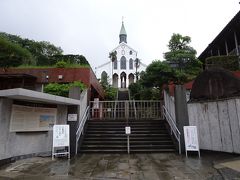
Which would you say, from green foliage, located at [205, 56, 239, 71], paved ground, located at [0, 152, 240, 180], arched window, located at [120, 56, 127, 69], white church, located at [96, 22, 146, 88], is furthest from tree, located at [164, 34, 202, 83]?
arched window, located at [120, 56, 127, 69]

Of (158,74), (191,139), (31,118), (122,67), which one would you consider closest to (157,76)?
(158,74)

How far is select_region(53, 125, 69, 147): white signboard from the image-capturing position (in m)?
7.70

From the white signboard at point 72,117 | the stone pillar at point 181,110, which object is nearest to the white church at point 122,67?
the stone pillar at point 181,110

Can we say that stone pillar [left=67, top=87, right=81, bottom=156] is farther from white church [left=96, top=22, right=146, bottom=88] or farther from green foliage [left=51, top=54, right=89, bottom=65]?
white church [left=96, top=22, right=146, bottom=88]

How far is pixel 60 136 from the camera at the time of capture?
25.7 feet

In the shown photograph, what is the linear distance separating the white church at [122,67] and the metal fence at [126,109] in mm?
34094

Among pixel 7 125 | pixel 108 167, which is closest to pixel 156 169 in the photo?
pixel 108 167

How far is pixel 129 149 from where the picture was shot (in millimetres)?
8953

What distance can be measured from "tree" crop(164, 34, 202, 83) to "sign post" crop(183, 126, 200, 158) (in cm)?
1030

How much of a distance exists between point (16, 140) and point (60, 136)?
1539 millimetres

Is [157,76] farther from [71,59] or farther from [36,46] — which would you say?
[36,46]

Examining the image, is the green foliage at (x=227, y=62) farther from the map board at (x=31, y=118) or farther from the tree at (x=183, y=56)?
the map board at (x=31, y=118)

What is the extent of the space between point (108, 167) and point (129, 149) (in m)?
2.80

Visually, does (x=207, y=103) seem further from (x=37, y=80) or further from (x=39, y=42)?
(x=39, y=42)
